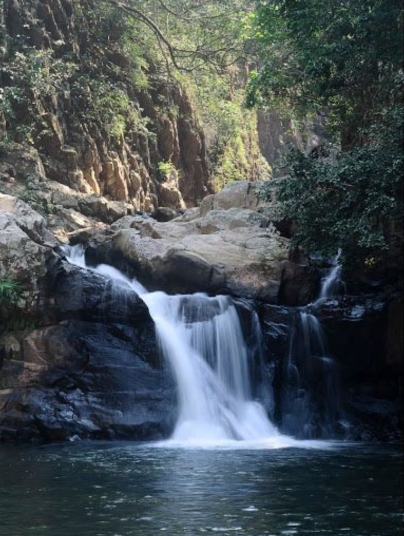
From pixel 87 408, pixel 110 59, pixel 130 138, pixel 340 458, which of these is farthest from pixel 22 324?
pixel 110 59

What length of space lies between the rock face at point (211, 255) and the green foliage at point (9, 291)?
3506 millimetres

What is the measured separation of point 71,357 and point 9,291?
1681mm

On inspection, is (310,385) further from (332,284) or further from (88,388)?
(88,388)

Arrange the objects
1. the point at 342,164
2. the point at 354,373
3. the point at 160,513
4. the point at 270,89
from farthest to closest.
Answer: the point at 270,89
the point at 354,373
the point at 342,164
the point at 160,513

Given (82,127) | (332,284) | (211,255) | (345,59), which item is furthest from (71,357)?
(82,127)

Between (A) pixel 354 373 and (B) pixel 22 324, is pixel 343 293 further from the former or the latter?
(B) pixel 22 324

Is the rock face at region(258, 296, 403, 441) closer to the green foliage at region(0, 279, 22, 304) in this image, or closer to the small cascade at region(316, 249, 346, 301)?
the small cascade at region(316, 249, 346, 301)

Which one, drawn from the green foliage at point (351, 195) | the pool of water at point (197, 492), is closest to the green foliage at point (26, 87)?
the green foliage at point (351, 195)

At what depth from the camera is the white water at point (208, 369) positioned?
45.3 feet

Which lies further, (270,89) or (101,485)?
(270,89)

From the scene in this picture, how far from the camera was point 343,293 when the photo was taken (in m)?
16.9

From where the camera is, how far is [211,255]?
17078mm

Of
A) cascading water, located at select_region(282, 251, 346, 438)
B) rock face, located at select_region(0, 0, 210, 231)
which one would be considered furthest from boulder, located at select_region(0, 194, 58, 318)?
rock face, located at select_region(0, 0, 210, 231)

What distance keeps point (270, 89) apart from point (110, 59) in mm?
11698
